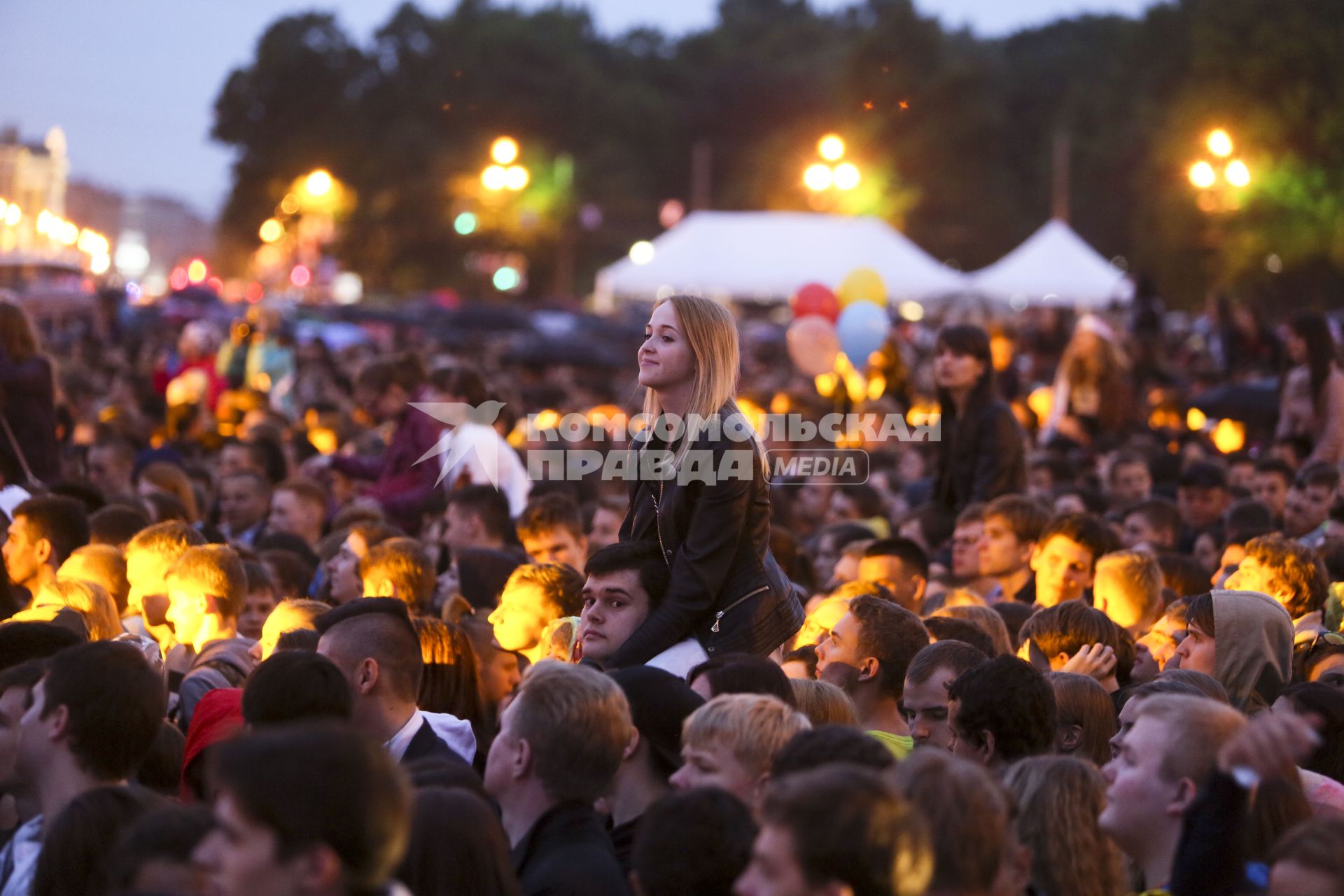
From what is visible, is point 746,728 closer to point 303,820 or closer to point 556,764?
point 556,764

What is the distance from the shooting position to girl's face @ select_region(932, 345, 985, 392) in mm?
8742

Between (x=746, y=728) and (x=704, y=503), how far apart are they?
991 mm

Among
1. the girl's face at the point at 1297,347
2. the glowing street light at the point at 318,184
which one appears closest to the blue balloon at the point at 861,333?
the girl's face at the point at 1297,347

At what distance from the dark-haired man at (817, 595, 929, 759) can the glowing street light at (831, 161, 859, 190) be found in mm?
16322

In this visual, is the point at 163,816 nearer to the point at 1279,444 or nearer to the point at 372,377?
the point at 372,377

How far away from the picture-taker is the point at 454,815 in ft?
11.3

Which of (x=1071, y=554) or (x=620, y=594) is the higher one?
(x=620, y=594)

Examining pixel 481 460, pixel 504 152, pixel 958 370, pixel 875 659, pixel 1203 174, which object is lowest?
pixel 875 659

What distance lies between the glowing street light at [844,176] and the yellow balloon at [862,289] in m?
1.57

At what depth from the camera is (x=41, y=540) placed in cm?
705

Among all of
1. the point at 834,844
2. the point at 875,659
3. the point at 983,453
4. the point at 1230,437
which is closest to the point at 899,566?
the point at 983,453

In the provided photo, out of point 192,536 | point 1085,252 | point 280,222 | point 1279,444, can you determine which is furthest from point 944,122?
point 192,536

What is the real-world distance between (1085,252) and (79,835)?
2667cm
